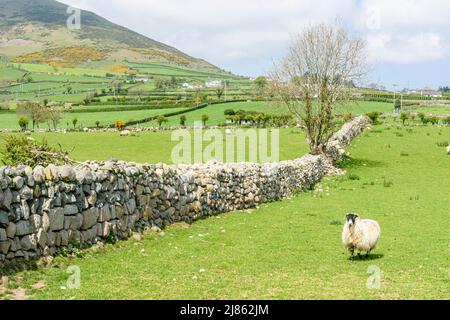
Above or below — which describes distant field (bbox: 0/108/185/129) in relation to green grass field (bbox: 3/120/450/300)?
above

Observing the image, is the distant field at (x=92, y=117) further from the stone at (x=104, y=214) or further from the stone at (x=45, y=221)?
the stone at (x=45, y=221)

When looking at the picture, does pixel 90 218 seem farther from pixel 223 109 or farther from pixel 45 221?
pixel 223 109

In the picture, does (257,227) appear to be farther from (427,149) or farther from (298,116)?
(427,149)

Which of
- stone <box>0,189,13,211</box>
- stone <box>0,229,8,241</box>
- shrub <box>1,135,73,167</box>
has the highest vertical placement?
shrub <box>1,135,73,167</box>

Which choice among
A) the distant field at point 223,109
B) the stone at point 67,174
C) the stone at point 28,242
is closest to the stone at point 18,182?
the stone at point 28,242

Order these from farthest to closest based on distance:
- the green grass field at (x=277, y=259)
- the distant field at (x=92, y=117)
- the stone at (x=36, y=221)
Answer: the distant field at (x=92, y=117) → the stone at (x=36, y=221) → the green grass field at (x=277, y=259)

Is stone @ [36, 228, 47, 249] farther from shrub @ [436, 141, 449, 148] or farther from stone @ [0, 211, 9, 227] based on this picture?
shrub @ [436, 141, 449, 148]

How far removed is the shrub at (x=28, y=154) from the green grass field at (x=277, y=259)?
10.1 feet

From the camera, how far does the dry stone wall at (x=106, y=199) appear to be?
9.78 meters

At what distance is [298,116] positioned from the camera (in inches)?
1284

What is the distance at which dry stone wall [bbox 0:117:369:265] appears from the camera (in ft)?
32.1

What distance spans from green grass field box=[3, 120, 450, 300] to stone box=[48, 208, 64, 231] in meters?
0.66

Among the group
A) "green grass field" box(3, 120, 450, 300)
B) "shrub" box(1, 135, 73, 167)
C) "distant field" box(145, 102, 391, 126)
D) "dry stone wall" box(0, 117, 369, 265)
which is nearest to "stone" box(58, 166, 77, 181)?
"dry stone wall" box(0, 117, 369, 265)
